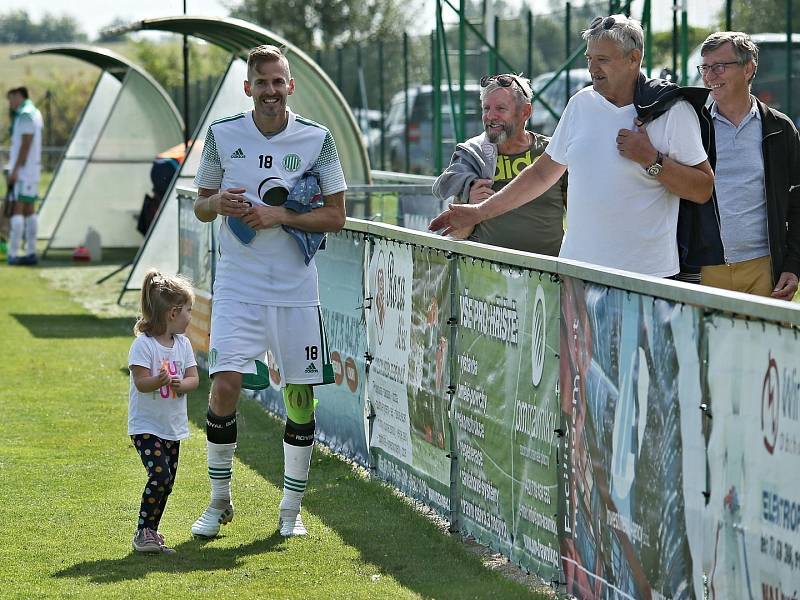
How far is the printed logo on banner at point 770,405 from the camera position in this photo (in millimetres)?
3986

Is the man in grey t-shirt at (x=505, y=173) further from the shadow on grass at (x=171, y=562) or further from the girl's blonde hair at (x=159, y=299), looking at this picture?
the shadow on grass at (x=171, y=562)

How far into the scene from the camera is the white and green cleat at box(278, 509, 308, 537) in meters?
6.51

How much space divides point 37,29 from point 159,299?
126 meters

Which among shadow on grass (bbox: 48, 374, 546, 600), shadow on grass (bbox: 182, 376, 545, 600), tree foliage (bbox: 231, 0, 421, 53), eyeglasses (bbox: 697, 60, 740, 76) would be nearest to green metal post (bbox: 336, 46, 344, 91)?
tree foliage (bbox: 231, 0, 421, 53)

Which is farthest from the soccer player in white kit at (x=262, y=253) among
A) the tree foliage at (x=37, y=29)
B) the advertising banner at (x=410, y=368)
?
the tree foliage at (x=37, y=29)

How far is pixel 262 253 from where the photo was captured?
6387mm

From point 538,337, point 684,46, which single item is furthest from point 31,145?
point 538,337

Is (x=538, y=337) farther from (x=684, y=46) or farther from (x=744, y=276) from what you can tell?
(x=684, y=46)

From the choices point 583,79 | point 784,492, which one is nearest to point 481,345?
point 784,492

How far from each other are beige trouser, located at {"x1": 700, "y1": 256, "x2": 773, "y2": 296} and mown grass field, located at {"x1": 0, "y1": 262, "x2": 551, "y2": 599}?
164cm

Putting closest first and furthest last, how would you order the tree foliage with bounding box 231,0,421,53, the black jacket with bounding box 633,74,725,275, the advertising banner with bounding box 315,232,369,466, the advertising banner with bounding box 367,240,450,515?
the black jacket with bounding box 633,74,725,275 → the advertising banner with bounding box 367,240,450,515 → the advertising banner with bounding box 315,232,369,466 → the tree foliage with bounding box 231,0,421,53

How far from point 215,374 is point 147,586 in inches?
40.9

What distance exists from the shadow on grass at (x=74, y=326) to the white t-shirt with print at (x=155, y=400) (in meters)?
7.55

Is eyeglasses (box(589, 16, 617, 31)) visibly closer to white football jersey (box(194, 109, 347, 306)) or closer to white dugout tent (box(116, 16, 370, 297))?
white football jersey (box(194, 109, 347, 306))
